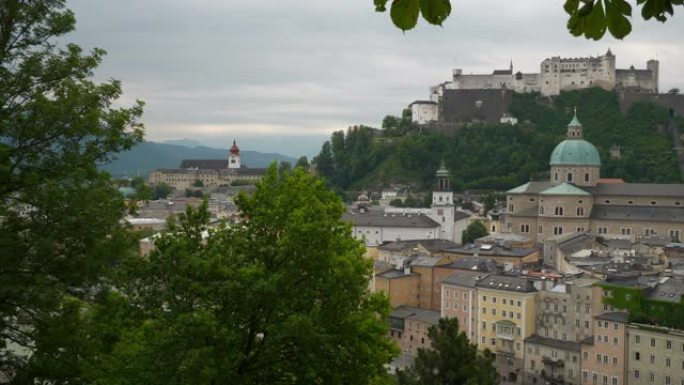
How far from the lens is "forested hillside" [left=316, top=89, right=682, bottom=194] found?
76.1 m

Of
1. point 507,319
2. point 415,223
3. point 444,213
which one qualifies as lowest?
point 507,319

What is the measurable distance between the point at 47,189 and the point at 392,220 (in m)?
50.6

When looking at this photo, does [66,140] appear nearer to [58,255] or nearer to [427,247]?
[58,255]

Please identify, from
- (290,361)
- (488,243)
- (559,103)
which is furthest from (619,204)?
(290,361)

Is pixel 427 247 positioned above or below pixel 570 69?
below

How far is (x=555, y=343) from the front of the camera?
33188 millimetres

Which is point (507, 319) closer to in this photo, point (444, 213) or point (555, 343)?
point (555, 343)

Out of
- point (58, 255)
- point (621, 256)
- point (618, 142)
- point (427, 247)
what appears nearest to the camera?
point (58, 255)

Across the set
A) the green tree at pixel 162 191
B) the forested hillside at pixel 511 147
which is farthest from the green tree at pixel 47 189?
the green tree at pixel 162 191

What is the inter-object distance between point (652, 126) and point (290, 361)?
7931cm

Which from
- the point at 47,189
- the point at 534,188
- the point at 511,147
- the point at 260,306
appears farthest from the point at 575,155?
the point at 47,189

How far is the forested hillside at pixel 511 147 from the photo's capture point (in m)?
76.1

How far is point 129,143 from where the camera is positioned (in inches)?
372

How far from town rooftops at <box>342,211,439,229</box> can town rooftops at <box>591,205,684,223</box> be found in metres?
11.4
